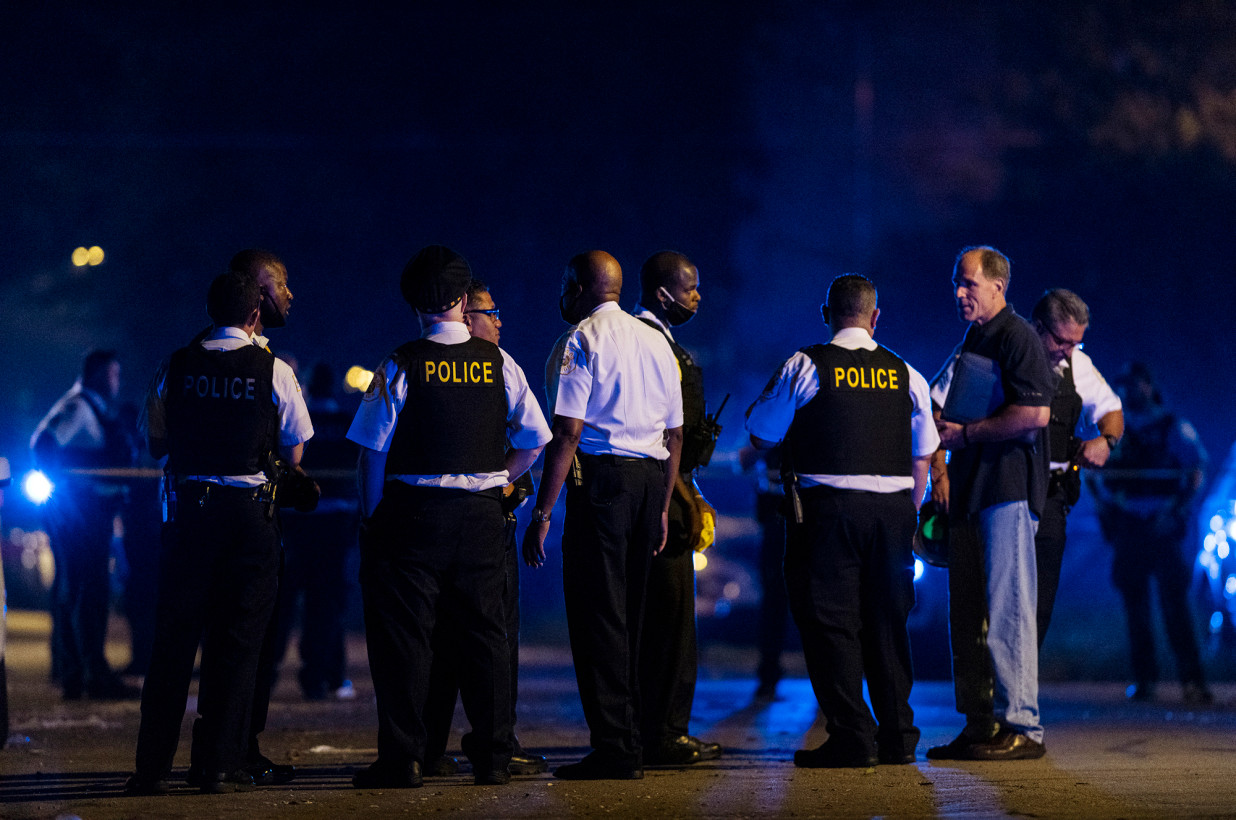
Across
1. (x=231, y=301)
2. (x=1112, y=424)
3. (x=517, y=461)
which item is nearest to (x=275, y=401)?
(x=231, y=301)

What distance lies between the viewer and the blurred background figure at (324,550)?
28.7 feet

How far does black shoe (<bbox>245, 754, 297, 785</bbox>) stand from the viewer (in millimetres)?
5406

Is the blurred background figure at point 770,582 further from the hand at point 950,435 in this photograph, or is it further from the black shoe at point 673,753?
the black shoe at point 673,753

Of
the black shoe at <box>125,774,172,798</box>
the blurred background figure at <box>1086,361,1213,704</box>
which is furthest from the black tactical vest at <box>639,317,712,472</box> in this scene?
the blurred background figure at <box>1086,361,1213,704</box>

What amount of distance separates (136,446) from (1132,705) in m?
6.35

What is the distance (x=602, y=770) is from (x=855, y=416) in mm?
1667

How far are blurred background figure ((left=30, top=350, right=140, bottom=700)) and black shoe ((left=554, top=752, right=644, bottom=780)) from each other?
4313 mm

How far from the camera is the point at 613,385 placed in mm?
5387

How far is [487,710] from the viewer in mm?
5156

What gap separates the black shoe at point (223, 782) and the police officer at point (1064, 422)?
3.29m

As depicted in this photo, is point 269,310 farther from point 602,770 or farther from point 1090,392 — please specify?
point 1090,392

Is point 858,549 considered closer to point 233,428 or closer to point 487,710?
point 487,710

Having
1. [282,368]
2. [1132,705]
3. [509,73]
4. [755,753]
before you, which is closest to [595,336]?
[282,368]

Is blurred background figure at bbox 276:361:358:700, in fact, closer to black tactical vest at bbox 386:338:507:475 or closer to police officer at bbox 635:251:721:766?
police officer at bbox 635:251:721:766
